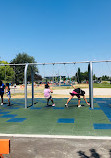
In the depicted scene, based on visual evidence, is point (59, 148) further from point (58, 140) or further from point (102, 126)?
point (102, 126)

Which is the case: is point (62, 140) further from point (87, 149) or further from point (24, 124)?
point (24, 124)

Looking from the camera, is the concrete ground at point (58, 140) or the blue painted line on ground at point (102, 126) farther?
the blue painted line on ground at point (102, 126)

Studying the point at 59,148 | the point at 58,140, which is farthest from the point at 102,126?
the point at 59,148

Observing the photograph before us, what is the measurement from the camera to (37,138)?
452cm

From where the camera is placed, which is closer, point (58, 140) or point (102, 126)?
point (58, 140)

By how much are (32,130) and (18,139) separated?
0.88 meters

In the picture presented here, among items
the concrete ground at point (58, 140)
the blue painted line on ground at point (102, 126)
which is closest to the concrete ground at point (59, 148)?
the concrete ground at point (58, 140)

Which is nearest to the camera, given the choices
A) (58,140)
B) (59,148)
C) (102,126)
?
(59,148)

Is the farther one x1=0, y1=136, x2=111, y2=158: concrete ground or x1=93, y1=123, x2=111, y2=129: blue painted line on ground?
x1=93, y1=123, x2=111, y2=129: blue painted line on ground

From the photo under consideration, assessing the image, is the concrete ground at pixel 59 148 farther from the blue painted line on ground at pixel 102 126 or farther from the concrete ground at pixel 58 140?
the blue painted line on ground at pixel 102 126

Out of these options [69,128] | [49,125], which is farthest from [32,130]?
[69,128]

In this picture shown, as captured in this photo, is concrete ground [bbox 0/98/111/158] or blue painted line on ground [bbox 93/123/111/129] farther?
blue painted line on ground [bbox 93/123/111/129]

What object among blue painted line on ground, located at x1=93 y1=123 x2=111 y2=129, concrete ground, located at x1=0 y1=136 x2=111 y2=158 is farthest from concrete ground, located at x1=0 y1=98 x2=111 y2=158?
blue painted line on ground, located at x1=93 y1=123 x2=111 y2=129

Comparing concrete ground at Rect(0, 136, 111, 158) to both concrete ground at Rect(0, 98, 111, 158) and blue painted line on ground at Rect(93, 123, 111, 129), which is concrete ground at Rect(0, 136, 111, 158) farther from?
blue painted line on ground at Rect(93, 123, 111, 129)
